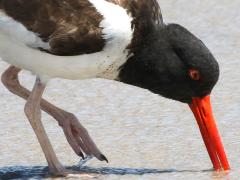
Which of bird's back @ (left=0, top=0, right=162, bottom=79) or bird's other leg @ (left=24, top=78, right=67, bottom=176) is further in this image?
bird's other leg @ (left=24, top=78, right=67, bottom=176)

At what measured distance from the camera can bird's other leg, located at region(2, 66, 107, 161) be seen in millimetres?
5844

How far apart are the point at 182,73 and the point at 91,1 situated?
2.18 feet

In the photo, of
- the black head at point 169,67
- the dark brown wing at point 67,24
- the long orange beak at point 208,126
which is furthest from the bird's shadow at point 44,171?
the dark brown wing at point 67,24

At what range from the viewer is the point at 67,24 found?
18.3 feet

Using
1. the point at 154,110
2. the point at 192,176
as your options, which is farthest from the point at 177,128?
the point at 192,176

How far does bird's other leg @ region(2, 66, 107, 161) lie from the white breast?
392mm

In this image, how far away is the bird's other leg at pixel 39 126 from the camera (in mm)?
5680

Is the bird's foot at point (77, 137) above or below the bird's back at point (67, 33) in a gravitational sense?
below

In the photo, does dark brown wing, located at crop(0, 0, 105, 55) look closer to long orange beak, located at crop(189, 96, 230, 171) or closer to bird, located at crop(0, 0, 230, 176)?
bird, located at crop(0, 0, 230, 176)

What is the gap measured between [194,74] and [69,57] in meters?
0.69

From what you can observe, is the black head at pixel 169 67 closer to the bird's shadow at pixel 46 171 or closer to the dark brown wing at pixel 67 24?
the dark brown wing at pixel 67 24

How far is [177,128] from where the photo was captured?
6.14m

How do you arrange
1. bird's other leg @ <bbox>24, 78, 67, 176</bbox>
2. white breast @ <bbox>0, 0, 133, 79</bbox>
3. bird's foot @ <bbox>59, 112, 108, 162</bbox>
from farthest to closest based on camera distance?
bird's foot @ <bbox>59, 112, 108, 162</bbox> → bird's other leg @ <bbox>24, 78, 67, 176</bbox> → white breast @ <bbox>0, 0, 133, 79</bbox>

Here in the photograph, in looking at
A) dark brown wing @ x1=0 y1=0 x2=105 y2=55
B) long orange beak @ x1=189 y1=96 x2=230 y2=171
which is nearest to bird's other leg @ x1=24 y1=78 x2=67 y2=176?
dark brown wing @ x1=0 y1=0 x2=105 y2=55
